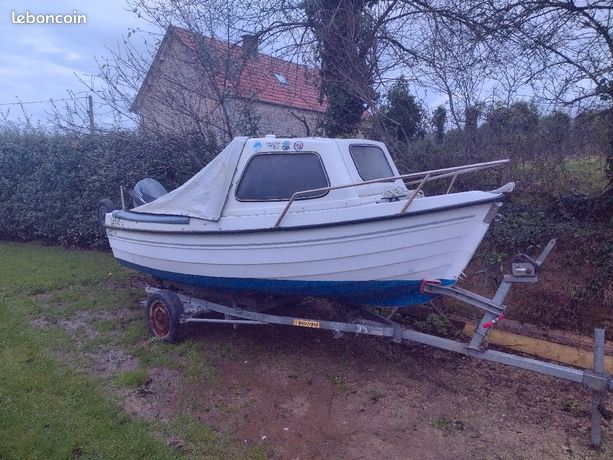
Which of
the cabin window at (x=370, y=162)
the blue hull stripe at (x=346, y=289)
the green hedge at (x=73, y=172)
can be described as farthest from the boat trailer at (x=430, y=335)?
the green hedge at (x=73, y=172)

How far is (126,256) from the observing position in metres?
6.25

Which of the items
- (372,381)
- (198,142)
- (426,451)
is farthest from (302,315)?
(198,142)

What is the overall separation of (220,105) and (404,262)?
5699 mm

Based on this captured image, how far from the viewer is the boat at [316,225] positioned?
395cm

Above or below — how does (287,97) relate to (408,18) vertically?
below

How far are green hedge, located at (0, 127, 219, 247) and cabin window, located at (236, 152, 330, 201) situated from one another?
4178 millimetres

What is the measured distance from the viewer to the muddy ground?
3.58 meters

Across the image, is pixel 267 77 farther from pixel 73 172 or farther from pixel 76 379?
pixel 76 379

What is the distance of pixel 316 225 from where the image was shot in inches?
162

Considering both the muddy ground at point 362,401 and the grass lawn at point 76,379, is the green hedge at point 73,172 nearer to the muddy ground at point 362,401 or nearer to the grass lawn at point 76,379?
the grass lawn at point 76,379

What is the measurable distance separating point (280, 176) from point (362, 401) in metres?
2.16

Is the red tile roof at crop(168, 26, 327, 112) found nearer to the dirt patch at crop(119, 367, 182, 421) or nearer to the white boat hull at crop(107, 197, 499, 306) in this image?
the white boat hull at crop(107, 197, 499, 306)

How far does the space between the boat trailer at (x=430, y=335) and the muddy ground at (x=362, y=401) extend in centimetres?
33

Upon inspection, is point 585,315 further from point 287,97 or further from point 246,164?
point 287,97
